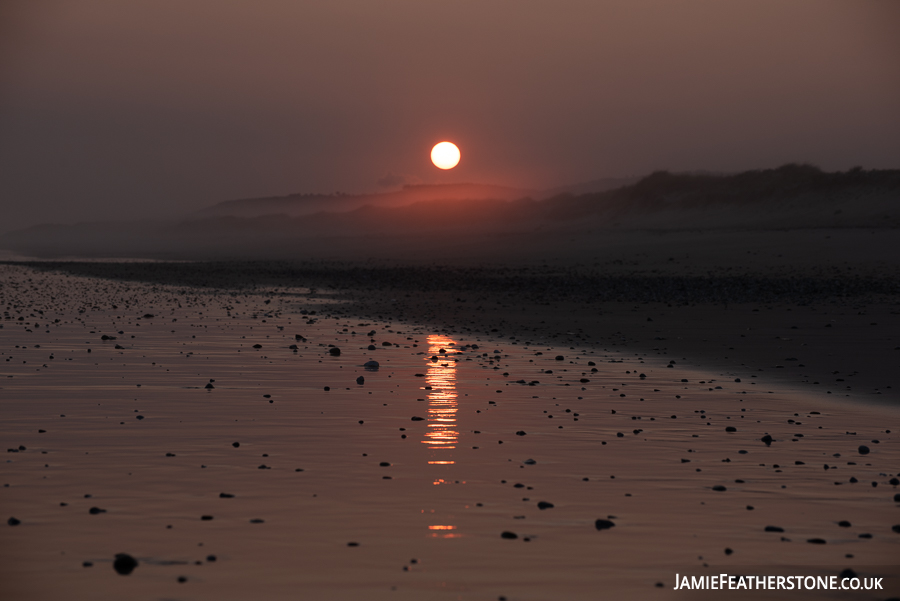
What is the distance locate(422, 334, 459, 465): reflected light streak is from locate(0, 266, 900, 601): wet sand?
78 mm

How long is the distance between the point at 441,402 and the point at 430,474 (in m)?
5.58

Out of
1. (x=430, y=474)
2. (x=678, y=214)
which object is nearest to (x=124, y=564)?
(x=430, y=474)

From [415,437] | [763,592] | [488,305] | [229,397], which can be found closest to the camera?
[763,592]

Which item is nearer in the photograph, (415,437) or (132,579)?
(132,579)

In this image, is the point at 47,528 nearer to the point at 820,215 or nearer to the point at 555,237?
the point at 555,237

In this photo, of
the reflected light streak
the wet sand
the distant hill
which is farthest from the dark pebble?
the distant hill

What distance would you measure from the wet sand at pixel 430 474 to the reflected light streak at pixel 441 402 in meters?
0.08

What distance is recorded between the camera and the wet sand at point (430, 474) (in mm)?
8359

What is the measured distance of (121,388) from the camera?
18.5 meters

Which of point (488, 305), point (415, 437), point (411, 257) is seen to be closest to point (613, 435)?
point (415, 437)

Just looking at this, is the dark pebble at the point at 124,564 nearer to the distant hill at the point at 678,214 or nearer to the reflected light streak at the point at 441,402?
the reflected light streak at the point at 441,402

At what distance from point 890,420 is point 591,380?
19.6 ft

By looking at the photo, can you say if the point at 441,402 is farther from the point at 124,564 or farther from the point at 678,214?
the point at 678,214

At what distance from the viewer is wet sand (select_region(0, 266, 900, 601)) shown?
836 cm
